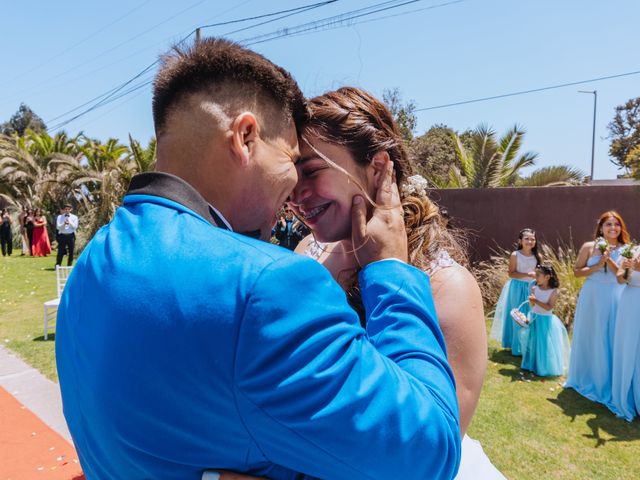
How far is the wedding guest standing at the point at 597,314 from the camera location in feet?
20.5

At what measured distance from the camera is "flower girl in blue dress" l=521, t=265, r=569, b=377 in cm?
701

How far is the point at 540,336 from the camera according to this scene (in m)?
7.09

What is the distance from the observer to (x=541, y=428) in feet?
17.6

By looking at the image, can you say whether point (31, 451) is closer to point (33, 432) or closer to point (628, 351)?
point (33, 432)

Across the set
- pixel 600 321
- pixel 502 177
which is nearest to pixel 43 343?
pixel 600 321

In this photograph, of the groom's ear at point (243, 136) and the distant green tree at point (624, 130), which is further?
the distant green tree at point (624, 130)

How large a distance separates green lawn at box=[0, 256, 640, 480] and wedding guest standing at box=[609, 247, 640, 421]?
201mm

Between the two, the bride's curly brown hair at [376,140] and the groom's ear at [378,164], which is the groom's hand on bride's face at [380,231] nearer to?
the groom's ear at [378,164]

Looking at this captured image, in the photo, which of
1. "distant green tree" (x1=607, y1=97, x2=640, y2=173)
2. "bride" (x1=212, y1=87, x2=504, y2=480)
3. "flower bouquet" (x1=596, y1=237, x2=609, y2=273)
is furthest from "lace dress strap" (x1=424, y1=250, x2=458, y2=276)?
"distant green tree" (x1=607, y1=97, x2=640, y2=173)

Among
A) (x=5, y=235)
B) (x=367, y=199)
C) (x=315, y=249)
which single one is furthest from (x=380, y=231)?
(x=5, y=235)

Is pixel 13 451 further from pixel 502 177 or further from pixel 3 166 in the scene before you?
pixel 3 166

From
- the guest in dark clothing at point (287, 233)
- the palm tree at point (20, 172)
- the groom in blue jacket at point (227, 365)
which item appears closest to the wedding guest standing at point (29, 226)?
the palm tree at point (20, 172)

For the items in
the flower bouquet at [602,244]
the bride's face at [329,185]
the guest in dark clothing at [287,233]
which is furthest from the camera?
the guest in dark clothing at [287,233]

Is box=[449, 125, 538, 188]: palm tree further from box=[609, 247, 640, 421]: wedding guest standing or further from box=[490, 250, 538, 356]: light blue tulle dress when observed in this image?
box=[609, 247, 640, 421]: wedding guest standing
